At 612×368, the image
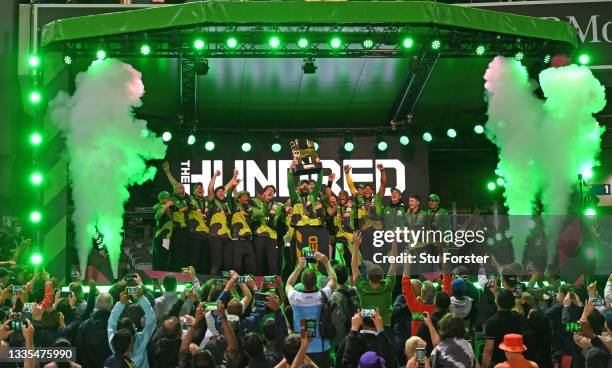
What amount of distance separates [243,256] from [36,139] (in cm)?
373

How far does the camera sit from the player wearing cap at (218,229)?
14367 mm

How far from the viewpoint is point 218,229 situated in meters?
14.5

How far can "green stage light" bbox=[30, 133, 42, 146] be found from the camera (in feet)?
45.1

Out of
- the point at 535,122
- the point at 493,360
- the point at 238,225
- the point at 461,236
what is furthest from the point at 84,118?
the point at 493,360

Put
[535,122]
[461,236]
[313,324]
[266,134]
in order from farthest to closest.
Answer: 1. [266,134]
2. [535,122]
3. [461,236]
4. [313,324]

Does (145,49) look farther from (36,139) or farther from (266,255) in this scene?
(266,255)

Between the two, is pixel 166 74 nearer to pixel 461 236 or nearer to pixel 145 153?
pixel 145 153

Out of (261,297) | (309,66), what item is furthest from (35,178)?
(261,297)

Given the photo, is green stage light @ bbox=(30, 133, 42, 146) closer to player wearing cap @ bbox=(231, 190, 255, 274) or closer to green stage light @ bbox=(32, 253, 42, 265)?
green stage light @ bbox=(32, 253, 42, 265)

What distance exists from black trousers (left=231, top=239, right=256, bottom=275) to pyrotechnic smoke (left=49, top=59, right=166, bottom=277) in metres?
1.89

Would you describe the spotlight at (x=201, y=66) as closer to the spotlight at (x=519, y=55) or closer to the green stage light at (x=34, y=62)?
the green stage light at (x=34, y=62)

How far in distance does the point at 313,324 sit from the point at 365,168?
41.3 ft

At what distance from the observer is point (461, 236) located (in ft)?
44.8

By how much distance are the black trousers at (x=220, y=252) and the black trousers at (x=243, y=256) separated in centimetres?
8
